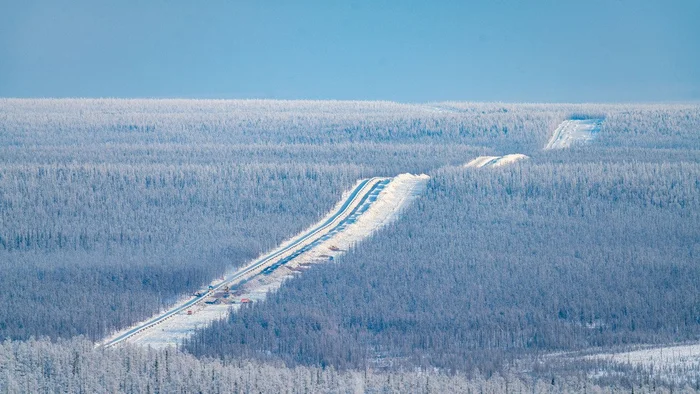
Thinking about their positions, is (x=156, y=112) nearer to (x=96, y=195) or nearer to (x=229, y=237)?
(x=96, y=195)

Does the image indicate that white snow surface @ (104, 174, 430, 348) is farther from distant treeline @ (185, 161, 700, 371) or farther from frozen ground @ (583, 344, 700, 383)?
frozen ground @ (583, 344, 700, 383)

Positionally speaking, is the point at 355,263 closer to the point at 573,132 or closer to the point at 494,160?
the point at 494,160

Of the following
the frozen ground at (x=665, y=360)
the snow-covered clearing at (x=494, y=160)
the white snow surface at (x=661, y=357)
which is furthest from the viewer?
the snow-covered clearing at (x=494, y=160)

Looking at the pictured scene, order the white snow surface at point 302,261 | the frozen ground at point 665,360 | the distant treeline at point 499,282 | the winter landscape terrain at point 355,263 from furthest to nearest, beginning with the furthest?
the white snow surface at point 302,261 → the distant treeline at point 499,282 → the winter landscape terrain at point 355,263 → the frozen ground at point 665,360

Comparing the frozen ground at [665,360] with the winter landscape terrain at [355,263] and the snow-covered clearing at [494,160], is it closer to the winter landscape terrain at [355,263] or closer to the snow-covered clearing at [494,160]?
the winter landscape terrain at [355,263]

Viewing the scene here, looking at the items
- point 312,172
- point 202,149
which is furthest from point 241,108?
point 312,172

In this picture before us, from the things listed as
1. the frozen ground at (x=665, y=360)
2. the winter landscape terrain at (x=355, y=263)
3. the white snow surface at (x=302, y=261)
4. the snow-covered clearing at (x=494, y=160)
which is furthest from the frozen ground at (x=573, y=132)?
the frozen ground at (x=665, y=360)

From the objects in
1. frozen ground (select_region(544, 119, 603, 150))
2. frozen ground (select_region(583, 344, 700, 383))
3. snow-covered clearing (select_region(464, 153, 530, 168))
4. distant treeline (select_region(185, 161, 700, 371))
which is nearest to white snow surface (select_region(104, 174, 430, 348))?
distant treeline (select_region(185, 161, 700, 371))
